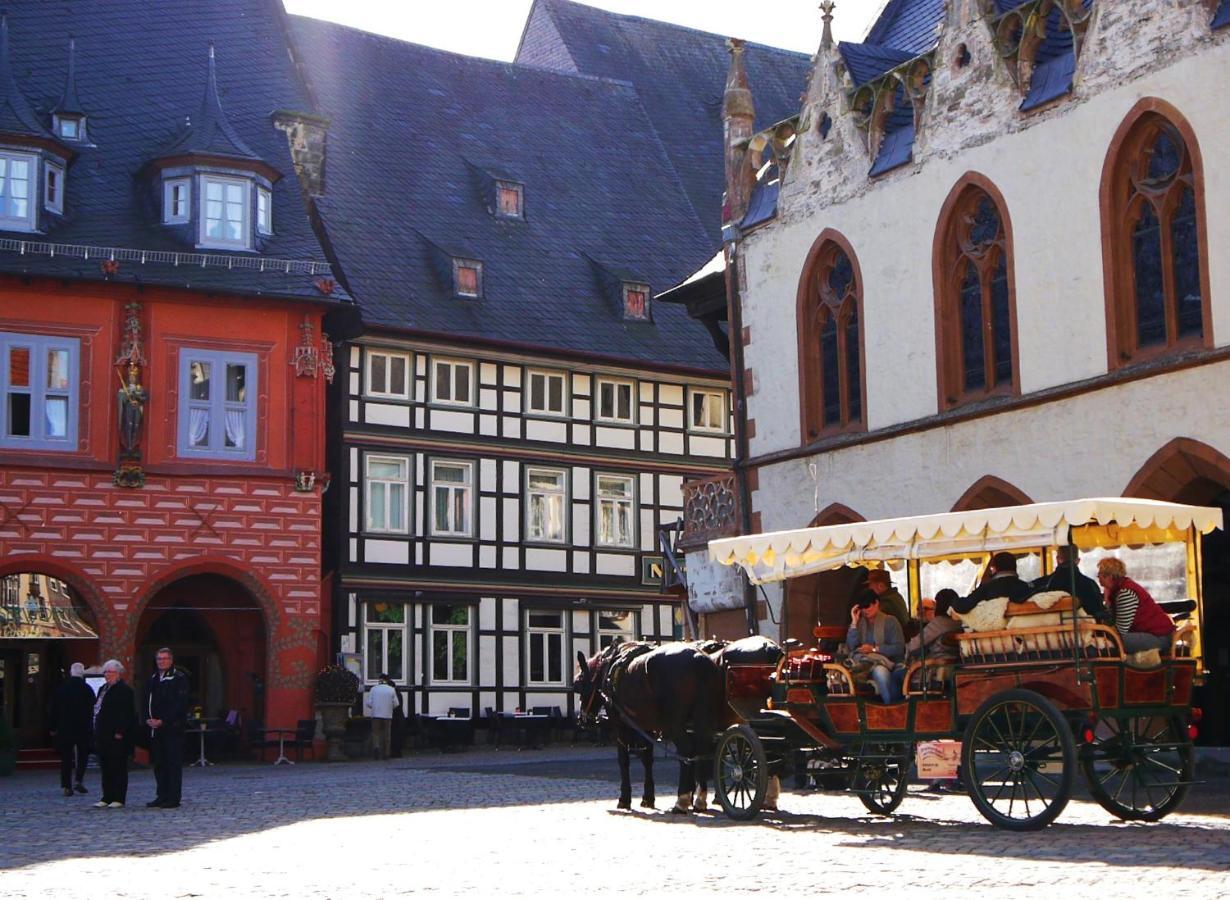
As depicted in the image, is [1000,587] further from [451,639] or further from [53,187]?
[451,639]

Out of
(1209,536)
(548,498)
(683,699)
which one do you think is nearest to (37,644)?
(548,498)

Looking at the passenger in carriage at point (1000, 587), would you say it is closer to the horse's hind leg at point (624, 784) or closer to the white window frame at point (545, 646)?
the horse's hind leg at point (624, 784)

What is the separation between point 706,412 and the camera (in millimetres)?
41438

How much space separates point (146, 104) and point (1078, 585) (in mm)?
27043

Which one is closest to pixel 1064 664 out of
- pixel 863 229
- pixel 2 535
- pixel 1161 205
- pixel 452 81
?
pixel 1161 205

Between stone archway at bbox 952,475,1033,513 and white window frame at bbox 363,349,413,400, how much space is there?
17.1 metres

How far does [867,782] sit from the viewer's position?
14.3m

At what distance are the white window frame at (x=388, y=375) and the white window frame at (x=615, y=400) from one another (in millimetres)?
4450

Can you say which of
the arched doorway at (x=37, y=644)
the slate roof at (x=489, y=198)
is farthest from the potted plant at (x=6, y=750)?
the slate roof at (x=489, y=198)

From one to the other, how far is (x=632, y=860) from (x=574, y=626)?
89.1 ft

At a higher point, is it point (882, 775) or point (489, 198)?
point (489, 198)

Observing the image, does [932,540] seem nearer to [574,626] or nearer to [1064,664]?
[1064,664]

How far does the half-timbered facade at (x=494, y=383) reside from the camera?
36.4 m

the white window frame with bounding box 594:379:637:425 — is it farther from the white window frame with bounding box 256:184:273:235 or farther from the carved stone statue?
the carved stone statue
